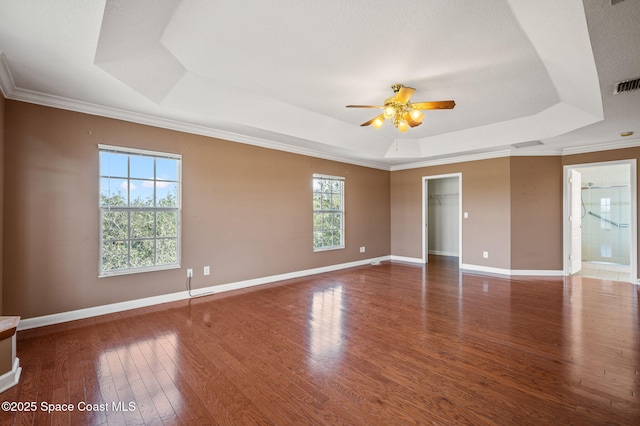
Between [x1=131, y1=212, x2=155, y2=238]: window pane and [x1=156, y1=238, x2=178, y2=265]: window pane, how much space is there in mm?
187

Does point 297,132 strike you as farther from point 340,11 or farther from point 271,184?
point 340,11

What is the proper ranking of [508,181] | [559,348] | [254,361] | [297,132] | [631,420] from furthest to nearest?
[508,181]
[297,132]
[559,348]
[254,361]
[631,420]

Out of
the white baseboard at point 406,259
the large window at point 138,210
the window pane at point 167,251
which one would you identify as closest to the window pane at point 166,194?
the large window at point 138,210

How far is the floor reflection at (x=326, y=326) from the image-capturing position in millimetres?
2537

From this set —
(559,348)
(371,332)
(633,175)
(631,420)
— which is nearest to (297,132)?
(371,332)

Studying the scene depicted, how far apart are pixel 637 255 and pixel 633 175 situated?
136 centimetres

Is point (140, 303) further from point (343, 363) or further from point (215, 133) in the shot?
point (343, 363)

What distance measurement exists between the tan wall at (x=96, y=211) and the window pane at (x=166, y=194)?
16 centimetres

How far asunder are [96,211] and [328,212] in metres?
3.95

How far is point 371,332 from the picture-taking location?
3.00m

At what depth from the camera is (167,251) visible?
3988 mm

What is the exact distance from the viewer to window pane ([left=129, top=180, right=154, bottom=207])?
3.69m

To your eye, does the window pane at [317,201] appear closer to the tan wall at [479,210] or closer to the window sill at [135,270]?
the tan wall at [479,210]

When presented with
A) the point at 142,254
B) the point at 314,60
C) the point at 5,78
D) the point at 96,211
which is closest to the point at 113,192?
the point at 96,211
